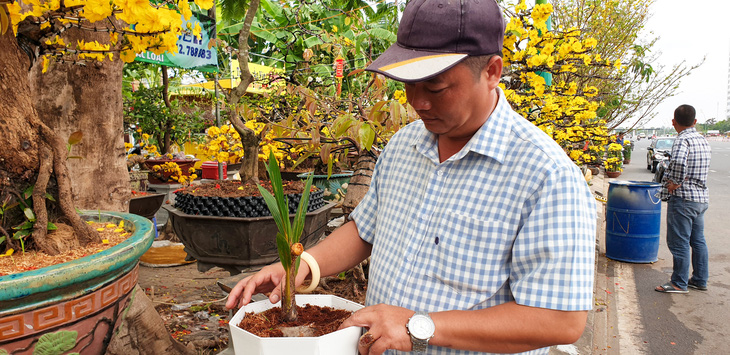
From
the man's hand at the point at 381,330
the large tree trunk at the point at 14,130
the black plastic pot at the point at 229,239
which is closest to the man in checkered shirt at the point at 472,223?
the man's hand at the point at 381,330

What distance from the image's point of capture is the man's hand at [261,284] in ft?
4.48

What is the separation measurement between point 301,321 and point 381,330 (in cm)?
25

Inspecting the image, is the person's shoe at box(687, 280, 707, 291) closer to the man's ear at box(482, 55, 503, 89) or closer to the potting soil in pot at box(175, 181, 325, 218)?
the potting soil in pot at box(175, 181, 325, 218)

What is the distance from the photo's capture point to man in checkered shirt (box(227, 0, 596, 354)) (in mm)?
1112

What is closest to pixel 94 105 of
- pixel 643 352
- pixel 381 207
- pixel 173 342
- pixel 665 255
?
pixel 173 342

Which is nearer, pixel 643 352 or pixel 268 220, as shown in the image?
pixel 268 220

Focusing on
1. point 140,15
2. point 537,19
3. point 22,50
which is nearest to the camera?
point 140,15

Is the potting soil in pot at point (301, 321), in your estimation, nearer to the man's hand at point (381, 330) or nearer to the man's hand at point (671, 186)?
the man's hand at point (381, 330)

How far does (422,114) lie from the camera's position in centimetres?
125

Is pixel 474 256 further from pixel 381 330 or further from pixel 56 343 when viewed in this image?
pixel 56 343

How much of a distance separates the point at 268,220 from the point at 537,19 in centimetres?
253

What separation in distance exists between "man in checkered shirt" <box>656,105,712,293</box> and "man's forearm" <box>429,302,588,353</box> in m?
4.66

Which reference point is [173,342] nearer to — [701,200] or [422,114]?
[422,114]

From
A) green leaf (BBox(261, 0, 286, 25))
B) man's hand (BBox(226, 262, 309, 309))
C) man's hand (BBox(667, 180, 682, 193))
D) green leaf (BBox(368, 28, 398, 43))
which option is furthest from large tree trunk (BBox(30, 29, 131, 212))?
green leaf (BBox(368, 28, 398, 43))
